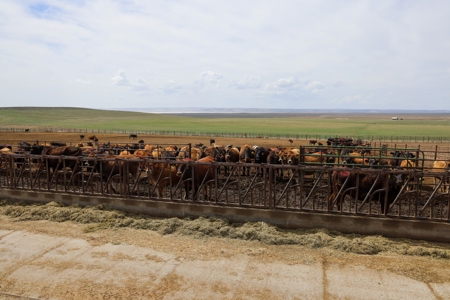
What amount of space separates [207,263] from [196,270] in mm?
326

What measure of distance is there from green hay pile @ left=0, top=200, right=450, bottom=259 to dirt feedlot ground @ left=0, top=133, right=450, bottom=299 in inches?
1.0

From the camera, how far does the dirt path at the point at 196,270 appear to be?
230 inches

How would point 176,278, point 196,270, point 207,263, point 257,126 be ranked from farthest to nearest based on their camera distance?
point 257,126 → point 207,263 → point 196,270 → point 176,278

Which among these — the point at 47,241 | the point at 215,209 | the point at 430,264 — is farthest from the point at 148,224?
the point at 430,264

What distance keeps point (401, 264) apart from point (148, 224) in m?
5.57

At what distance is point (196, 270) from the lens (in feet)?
21.7

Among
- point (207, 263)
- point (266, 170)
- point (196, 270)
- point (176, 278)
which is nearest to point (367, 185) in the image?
point (266, 170)

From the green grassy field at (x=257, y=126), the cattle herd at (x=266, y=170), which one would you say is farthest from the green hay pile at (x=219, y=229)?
the green grassy field at (x=257, y=126)

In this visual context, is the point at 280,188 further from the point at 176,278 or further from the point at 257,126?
the point at 257,126

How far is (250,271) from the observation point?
6.54 metres

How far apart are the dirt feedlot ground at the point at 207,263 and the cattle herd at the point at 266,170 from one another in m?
1.15

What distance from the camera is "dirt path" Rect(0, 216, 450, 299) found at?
5840 millimetres

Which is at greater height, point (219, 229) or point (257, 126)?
point (219, 229)

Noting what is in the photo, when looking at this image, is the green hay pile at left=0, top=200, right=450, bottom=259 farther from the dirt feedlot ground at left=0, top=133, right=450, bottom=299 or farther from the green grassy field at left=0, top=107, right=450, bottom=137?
the green grassy field at left=0, top=107, right=450, bottom=137
